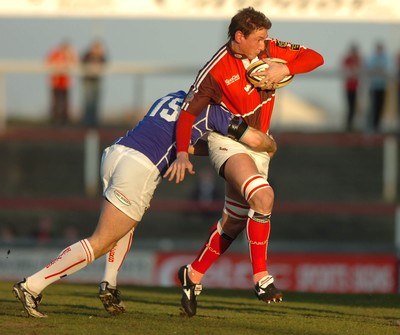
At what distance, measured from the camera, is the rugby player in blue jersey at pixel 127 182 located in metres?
9.06

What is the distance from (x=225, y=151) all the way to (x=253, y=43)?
2.67ft

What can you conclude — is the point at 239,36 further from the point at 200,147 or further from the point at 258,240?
the point at 258,240

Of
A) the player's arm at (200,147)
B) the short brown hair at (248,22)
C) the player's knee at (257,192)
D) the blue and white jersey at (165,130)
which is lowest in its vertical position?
the player's knee at (257,192)

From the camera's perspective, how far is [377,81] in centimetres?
2558

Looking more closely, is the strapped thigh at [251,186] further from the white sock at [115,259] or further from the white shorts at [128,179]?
the white sock at [115,259]

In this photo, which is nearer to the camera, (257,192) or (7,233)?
(257,192)

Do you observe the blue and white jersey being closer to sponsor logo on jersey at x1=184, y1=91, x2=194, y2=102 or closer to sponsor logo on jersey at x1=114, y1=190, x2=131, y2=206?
sponsor logo on jersey at x1=184, y1=91, x2=194, y2=102

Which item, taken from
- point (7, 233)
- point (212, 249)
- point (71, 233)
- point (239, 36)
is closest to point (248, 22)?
point (239, 36)

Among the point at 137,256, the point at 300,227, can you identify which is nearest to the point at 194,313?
the point at 137,256

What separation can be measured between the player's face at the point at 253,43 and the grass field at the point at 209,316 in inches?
77.2

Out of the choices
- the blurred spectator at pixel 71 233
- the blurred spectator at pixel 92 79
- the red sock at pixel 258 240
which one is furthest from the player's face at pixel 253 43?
the blurred spectator at pixel 92 79

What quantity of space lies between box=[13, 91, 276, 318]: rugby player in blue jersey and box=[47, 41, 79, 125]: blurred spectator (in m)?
16.2

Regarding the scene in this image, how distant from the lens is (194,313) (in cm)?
944

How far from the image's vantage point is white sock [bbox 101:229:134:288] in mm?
9438
